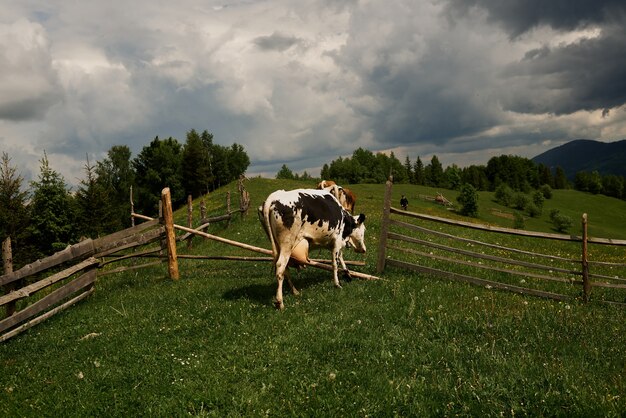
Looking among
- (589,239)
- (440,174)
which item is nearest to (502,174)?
(440,174)

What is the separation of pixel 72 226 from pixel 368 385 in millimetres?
41863

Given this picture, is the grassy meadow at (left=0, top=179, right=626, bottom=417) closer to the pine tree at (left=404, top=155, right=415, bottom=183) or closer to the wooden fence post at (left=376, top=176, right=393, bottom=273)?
the wooden fence post at (left=376, top=176, right=393, bottom=273)

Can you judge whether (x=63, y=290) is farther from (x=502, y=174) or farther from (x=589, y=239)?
(x=502, y=174)

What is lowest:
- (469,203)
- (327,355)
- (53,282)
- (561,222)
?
(561,222)

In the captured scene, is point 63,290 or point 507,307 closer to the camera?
point 507,307

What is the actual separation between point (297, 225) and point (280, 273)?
123 centimetres

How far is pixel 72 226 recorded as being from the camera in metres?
40.2

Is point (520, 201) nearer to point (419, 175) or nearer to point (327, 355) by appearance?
point (419, 175)

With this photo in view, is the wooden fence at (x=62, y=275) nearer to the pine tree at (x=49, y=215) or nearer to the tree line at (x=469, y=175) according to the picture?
the pine tree at (x=49, y=215)

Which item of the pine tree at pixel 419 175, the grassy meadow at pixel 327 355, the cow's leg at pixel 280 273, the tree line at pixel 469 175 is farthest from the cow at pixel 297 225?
the pine tree at pixel 419 175

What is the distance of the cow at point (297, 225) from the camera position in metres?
9.91

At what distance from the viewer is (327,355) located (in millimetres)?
6867

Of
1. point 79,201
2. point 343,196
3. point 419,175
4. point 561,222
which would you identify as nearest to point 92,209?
point 79,201

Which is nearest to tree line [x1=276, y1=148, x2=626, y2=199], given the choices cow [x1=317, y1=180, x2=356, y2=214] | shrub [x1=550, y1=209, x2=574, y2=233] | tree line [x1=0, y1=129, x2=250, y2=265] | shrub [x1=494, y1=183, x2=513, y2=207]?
shrub [x1=494, y1=183, x2=513, y2=207]
